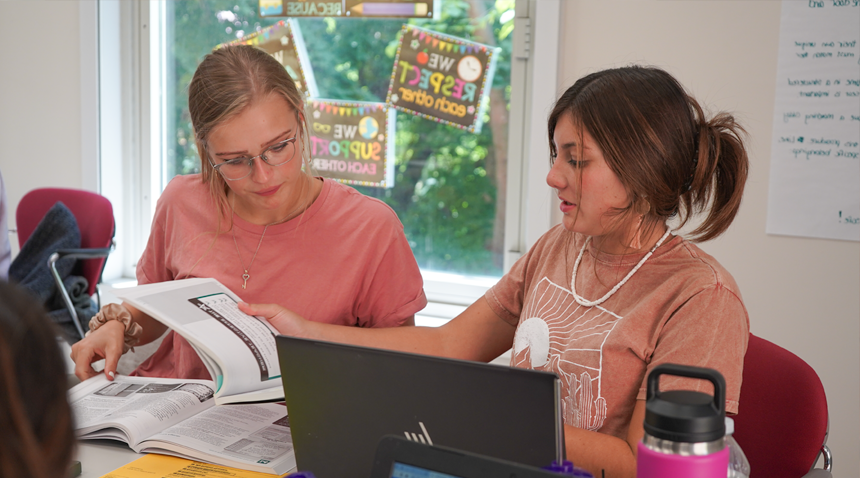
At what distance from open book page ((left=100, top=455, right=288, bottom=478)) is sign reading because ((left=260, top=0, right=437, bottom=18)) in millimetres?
1850

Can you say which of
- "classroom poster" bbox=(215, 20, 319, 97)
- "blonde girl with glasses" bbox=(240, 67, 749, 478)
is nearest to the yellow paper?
"blonde girl with glasses" bbox=(240, 67, 749, 478)

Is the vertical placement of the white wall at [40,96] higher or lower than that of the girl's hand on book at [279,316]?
higher

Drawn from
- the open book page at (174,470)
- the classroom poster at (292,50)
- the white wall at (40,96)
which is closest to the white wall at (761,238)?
the classroom poster at (292,50)

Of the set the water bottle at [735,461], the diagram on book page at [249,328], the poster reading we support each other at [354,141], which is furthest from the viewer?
the poster reading we support each other at [354,141]

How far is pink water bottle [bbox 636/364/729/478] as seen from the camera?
1.66 feet

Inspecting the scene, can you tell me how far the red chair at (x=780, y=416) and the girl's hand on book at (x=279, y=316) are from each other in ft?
2.54

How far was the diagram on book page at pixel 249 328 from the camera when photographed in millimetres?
1165

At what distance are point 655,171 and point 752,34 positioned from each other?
114 centimetres

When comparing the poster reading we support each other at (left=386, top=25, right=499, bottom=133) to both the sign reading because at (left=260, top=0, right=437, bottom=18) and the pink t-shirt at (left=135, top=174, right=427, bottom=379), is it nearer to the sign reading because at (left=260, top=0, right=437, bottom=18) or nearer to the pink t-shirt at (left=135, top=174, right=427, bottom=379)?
the sign reading because at (left=260, top=0, right=437, bottom=18)

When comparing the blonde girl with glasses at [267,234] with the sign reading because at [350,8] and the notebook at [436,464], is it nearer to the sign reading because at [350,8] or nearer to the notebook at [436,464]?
the notebook at [436,464]

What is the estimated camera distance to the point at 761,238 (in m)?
1.96

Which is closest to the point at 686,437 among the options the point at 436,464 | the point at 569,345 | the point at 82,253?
the point at 436,464

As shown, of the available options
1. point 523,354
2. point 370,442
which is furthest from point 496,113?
point 370,442

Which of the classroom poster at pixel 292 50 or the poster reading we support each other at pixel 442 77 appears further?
the classroom poster at pixel 292 50
